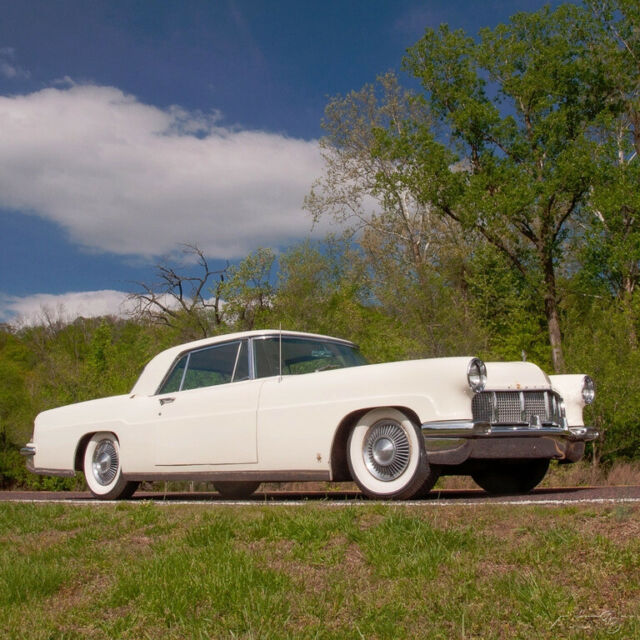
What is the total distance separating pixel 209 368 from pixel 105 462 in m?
1.90

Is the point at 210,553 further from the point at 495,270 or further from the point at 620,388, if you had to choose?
the point at 495,270

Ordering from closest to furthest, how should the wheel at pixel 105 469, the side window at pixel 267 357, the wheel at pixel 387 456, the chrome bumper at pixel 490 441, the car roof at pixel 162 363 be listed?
the chrome bumper at pixel 490 441 < the wheel at pixel 387 456 < the side window at pixel 267 357 < the car roof at pixel 162 363 < the wheel at pixel 105 469

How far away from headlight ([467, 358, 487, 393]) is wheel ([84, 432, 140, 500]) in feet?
14.3

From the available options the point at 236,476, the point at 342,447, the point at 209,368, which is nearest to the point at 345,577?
the point at 342,447

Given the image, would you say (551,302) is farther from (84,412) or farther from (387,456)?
(387,456)

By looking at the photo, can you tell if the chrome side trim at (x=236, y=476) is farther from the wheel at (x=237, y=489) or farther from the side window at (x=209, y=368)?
the wheel at (x=237, y=489)

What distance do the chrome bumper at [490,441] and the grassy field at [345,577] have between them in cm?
87

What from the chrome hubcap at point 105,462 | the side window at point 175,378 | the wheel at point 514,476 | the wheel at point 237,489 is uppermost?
the side window at point 175,378

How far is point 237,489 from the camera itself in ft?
31.5

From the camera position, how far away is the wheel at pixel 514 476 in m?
7.81

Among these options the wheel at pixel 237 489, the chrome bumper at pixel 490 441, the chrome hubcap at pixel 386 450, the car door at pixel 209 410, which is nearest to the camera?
the chrome bumper at pixel 490 441

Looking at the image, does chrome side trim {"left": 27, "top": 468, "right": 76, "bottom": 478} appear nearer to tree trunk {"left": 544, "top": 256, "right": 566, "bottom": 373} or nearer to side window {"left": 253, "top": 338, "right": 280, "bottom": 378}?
side window {"left": 253, "top": 338, "right": 280, "bottom": 378}

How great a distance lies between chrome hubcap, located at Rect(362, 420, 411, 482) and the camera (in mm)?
6559

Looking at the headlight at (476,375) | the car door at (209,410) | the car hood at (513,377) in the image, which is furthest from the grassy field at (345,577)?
the car door at (209,410)
